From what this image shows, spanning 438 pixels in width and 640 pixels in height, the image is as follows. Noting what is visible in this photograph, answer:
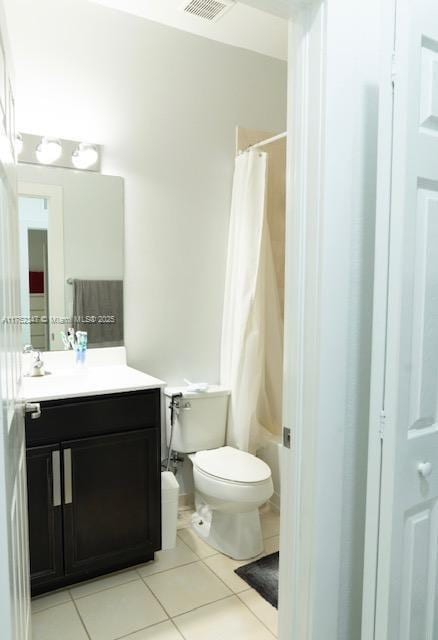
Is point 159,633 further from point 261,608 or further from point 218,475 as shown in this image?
point 218,475

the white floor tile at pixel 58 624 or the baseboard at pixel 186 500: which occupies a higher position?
the baseboard at pixel 186 500

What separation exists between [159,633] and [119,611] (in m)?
0.22

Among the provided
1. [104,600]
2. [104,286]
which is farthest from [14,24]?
[104,600]

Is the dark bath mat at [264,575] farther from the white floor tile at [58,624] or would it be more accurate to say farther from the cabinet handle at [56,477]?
the cabinet handle at [56,477]

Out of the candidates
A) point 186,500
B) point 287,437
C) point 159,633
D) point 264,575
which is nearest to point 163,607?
point 159,633

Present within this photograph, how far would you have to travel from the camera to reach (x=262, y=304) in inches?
110

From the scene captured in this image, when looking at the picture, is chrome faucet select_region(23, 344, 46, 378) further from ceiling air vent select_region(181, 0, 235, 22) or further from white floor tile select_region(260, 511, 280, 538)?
ceiling air vent select_region(181, 0, 235, 22)

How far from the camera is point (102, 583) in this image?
2113 mm

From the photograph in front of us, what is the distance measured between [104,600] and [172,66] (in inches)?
107

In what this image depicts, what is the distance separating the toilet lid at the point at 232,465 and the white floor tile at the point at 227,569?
43 cm

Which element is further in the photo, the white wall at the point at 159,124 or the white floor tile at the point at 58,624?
the white wall at the point at 159,124

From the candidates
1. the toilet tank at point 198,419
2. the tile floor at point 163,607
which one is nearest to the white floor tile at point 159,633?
the tile floor at point 163,607

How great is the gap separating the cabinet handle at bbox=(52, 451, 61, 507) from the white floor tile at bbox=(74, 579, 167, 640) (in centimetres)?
45

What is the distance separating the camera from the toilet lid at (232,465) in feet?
7.31
